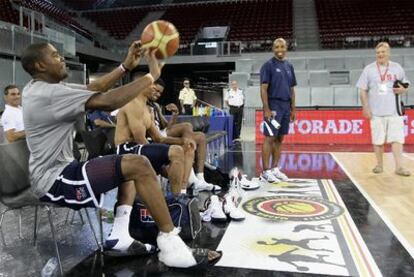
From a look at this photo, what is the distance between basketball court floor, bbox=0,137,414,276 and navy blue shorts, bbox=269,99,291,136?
2.11 feet

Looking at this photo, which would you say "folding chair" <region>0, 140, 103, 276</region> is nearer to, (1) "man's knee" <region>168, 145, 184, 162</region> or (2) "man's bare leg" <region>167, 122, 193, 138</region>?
(1) "man's knee" <region>168, 145, 184, 162</region>

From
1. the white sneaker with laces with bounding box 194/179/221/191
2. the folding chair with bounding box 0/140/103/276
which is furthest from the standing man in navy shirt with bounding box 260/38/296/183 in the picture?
the folding chair with bounding box 0/140/103/276

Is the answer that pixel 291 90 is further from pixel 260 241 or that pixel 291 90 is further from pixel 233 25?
pixel 233 25

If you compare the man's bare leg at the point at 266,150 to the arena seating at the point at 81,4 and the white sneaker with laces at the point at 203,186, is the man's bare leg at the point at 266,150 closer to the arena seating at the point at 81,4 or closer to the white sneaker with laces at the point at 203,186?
the white sneaker with laces at the point at 203,186

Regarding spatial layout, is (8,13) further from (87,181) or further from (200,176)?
(87,181)

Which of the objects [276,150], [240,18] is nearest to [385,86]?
[276,150]

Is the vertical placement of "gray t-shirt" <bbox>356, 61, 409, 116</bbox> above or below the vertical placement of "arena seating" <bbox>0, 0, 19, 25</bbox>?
below

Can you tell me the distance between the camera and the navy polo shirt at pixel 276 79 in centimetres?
468

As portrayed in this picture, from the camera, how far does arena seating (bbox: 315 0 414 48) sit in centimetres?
1535

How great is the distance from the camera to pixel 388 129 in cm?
510

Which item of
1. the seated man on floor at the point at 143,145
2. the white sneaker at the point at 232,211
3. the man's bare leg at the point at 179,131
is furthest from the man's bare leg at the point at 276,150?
the seated man on floor at the point at 143,145

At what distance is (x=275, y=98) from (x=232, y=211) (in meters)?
1.96

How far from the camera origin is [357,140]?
8.48 m

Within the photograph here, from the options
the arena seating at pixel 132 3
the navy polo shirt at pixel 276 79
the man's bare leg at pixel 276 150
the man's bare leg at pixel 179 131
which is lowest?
the man's bare leg at pixel 276 150
